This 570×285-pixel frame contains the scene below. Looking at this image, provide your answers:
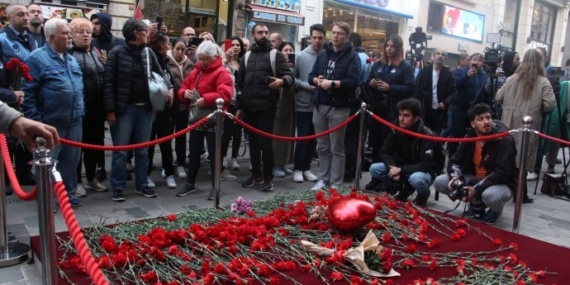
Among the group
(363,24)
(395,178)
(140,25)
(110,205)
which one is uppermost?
(363,24)

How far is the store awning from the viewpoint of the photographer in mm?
13734

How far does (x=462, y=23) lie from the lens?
21984mm

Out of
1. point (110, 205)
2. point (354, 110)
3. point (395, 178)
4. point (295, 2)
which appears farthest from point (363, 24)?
point (110, 205)

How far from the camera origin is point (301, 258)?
357cm

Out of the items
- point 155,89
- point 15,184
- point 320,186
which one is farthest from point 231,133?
point 15,184

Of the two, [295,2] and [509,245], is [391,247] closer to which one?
[509,245]

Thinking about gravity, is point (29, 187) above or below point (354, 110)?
below

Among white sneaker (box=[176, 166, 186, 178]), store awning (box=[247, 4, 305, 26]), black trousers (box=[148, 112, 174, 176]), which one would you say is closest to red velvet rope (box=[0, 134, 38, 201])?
black trousers (box=[148, 112, 174, 176])

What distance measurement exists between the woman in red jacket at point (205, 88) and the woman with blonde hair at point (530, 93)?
349 cm

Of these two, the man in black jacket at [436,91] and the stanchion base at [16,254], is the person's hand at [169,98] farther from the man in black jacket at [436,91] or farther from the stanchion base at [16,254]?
the man in black jacket at [436,91]

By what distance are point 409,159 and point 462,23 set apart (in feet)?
60.9

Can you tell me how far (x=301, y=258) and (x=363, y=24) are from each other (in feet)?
50.5

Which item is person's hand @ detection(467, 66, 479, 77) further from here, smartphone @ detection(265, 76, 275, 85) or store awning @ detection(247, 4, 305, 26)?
store awning @ detection(247, 4, 305, 26)

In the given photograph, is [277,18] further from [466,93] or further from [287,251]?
[287,251]
